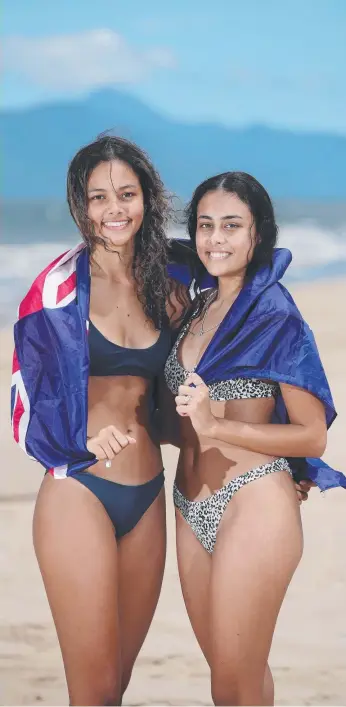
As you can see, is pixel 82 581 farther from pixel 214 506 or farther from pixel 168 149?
pixel 168 149

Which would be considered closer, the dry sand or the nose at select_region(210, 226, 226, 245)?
the nose at select_region(210, 226, 226, 245)

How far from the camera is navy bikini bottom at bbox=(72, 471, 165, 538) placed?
307 centimetres

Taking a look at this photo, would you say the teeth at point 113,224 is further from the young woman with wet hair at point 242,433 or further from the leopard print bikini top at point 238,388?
the leopard print bikini top at point 238,388

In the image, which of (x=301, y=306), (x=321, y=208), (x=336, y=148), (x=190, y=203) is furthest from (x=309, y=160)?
(x=190, y=203)

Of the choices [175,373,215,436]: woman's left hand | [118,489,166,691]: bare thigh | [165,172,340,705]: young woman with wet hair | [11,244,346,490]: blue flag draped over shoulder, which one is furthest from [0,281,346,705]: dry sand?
[175,373,215,436]: woman's left hand

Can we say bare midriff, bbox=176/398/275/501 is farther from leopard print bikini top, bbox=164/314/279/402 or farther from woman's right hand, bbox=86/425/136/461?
woman's right hand, bbox=86/425/136/461

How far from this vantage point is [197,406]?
284 centimetres

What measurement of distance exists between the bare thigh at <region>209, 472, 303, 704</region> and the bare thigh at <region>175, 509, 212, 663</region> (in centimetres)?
13

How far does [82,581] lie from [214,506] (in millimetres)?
418

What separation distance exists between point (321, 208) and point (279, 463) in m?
22.4

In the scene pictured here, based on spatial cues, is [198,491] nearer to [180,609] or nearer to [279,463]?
[279,463]

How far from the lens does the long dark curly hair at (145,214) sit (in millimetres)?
3160

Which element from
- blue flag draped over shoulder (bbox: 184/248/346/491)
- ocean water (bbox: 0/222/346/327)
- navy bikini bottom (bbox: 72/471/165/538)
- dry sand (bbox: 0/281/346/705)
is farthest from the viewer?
ocean water (bbox: 0/222/346/327)

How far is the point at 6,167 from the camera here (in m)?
27.9
